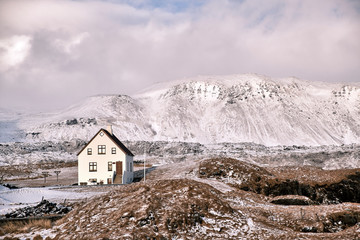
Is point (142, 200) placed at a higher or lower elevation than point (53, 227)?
higher

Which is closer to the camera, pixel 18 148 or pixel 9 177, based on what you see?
pixel 9 177

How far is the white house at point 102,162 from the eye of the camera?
5741cm

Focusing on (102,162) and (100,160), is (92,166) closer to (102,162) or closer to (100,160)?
(100,160)

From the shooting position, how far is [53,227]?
721 inches

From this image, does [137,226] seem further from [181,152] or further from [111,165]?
[181,152]

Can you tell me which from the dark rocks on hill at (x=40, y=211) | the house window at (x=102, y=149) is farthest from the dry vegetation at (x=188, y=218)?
the house window at (x=102, y=149)

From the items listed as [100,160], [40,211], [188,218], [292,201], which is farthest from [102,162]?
[188,218]

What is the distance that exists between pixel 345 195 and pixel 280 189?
719 cm

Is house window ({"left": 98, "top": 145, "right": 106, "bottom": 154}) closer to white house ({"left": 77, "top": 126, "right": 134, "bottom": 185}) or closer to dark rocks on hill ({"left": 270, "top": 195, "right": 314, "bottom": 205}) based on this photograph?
white house ({"left": 77, "top": 126, "right": 134, "bottom": 185})

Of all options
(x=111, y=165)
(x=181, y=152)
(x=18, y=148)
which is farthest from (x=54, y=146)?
(x=111, y=165)

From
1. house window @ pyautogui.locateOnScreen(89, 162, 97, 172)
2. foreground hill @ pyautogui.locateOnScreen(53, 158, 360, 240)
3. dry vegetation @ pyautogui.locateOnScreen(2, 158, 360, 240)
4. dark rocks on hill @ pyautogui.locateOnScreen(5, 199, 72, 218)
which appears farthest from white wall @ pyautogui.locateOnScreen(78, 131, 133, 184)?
foreground hill @ pyautogui.locateOnScreen(53, 158, 360, 240)

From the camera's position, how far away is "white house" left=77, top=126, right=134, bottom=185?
2260 inches

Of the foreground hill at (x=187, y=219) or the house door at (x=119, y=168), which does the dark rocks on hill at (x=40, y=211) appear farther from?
the house door at (x=119, y=168)

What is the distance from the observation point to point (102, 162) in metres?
57.8
